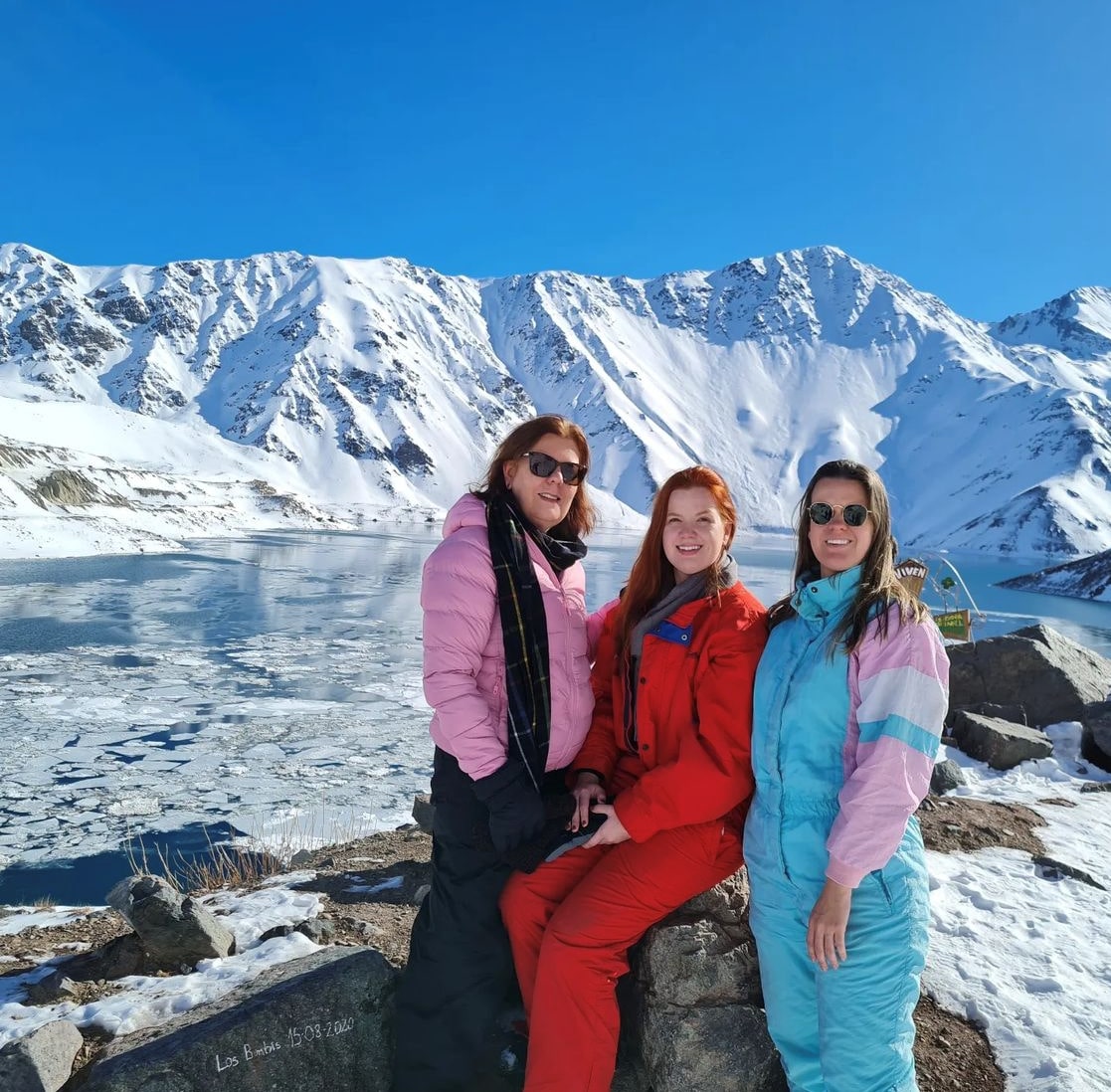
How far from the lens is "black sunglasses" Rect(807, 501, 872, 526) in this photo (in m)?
2.71

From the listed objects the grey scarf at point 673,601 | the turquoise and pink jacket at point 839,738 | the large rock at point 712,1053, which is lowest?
the large rock at point 712,1053

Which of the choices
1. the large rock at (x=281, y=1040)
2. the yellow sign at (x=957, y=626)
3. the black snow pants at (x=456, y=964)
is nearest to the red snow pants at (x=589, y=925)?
the black snow pants at (x=456, y=964)

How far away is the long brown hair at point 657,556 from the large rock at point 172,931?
258 centimetres

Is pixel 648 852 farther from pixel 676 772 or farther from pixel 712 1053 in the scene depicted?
pixel 712 1053

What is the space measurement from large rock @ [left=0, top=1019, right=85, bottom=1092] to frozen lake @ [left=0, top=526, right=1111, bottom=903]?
414cm

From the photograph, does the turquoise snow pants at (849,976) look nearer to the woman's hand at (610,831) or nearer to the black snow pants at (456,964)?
the woman's hand at (610,831)

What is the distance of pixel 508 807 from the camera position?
2.66m

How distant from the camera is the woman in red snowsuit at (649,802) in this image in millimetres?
2514

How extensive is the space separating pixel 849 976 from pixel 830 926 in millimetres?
187

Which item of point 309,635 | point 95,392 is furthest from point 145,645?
point 95,392

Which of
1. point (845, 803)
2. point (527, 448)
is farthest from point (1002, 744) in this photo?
point (527, 448)

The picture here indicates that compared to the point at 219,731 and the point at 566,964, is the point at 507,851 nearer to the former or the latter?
the point at 566,964

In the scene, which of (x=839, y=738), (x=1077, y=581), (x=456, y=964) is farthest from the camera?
(x=1077, y=581)

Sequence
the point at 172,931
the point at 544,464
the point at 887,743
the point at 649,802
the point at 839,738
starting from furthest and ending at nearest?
the point at 172,931 < the point at 544,464 < the point at 649,802 < the point at 839,738 < the point at 887,743
